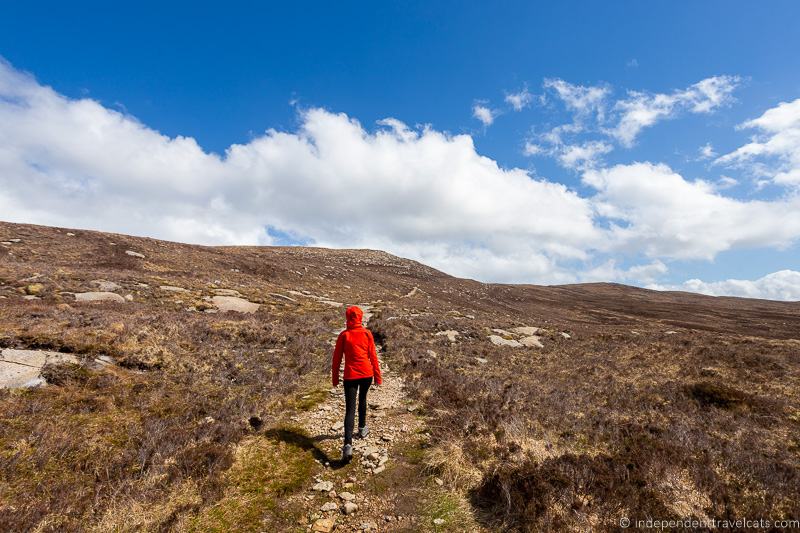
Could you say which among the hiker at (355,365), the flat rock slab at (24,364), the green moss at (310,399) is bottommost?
the green moss at (310,399)

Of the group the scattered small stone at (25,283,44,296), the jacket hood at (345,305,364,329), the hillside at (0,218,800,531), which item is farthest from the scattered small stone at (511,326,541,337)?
the scattered small stone at (25,283,44,296)

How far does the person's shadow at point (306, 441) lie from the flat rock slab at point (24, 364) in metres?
5.70

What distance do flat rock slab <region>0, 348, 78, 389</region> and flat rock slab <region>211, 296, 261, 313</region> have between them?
12.3 meters

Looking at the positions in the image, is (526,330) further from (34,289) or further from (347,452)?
(34,289)

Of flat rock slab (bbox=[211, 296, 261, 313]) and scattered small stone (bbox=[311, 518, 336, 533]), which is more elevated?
flat rock slab (bbox=[211, 296, 261, 313])

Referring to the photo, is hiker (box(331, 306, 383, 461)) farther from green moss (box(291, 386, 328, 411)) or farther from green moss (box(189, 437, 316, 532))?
green moss (box(291, 386, 328, 411))

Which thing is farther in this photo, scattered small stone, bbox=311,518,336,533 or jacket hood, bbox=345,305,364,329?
jacket hood, bbox=345,305,364,329

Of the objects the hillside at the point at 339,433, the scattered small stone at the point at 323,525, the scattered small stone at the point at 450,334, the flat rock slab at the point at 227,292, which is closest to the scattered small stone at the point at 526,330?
the scattered small stone at the point at 450,334

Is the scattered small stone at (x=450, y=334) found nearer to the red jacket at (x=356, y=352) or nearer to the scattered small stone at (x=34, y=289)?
the red jacket at (x=356, y=352)

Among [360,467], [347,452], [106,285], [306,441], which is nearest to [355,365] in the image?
[347,452]

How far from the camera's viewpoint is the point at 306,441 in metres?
A: 8.16

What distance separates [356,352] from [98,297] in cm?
1951

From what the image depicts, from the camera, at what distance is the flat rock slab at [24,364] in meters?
8.42

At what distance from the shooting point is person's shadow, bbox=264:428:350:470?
7312mm
